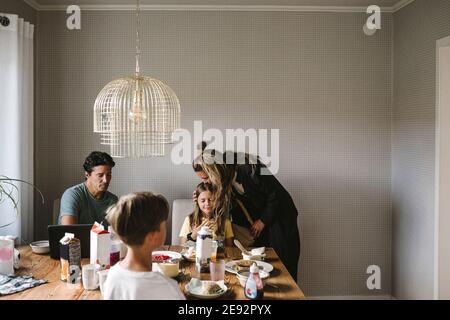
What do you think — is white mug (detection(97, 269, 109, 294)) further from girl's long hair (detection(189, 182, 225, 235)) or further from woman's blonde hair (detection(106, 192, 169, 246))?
girl's long hair (detection(189, 182, 225, 235))

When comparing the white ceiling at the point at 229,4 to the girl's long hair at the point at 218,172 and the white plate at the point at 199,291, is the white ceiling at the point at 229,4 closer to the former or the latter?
the girl's long hair at the point at 218,172

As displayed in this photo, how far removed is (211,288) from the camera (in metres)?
2.00

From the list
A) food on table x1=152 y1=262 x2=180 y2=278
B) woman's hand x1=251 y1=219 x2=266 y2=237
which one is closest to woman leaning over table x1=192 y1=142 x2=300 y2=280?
woman's hand x1=251 y1=219 x2=266 y2=237

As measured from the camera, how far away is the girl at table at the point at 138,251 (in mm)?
1539

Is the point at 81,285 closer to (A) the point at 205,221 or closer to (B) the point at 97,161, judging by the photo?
(A) the point at 205,221

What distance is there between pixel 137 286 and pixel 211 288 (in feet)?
1.78

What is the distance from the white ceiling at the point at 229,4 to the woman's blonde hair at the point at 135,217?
2384mm

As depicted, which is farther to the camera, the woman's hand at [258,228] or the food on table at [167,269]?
the woman's hand at [258,228]

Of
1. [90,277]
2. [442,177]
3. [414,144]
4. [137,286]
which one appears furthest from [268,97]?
[137,286]

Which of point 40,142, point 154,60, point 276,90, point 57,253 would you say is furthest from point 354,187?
point 40,142

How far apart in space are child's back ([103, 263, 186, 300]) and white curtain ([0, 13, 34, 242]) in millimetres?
1773

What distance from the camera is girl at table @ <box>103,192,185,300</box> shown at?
1.54 m

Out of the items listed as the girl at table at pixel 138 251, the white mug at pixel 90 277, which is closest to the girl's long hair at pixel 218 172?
the white mug at pixel 90 277

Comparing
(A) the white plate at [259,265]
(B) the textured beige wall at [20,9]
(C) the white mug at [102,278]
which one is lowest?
(A) the white plate at [259,265]
